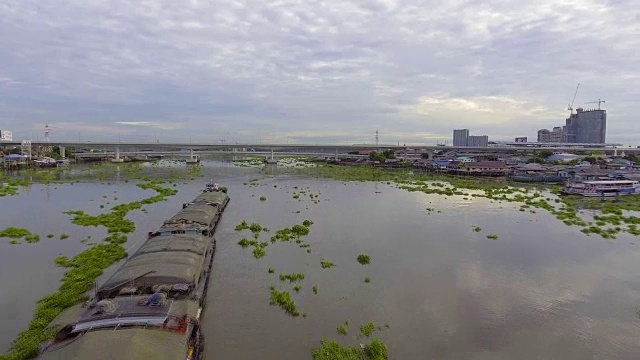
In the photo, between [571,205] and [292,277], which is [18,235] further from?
[571,205]

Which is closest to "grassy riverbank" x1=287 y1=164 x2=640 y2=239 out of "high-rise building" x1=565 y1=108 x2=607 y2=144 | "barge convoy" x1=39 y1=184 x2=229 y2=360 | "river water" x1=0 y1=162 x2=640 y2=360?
"river water" x1=0 y1=162 x2=640 y2=360

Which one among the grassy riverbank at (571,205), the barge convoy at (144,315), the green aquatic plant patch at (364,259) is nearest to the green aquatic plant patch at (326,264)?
the green aquatic plant patch at (364,259)

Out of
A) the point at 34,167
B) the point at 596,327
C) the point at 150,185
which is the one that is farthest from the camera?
the point at 34,167

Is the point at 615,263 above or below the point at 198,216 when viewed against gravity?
below

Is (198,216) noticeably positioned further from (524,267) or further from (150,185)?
(150,185)

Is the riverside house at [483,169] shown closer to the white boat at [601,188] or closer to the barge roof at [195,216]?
the white boat at [601,188]

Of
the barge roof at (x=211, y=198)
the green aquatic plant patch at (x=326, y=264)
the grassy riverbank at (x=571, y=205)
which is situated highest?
the barge roof at (x=211, y=198)

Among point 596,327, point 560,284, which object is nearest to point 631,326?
point 596,327
